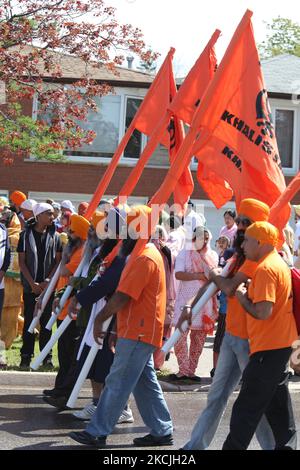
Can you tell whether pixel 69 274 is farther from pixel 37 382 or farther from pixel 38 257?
pixel 38 257

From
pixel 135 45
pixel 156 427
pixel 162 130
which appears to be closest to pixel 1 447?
pixel 156 427

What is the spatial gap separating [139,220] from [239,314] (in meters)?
1.23

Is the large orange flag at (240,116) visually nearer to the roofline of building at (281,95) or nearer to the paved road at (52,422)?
the paved road at (52,422)

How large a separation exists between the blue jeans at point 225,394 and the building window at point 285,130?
2036 cm

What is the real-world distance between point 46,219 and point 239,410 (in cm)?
533

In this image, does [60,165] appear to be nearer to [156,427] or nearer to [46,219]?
[46,219]

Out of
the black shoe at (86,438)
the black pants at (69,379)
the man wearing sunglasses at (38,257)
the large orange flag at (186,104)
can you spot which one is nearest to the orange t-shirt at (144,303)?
the black shoe at (86,438)

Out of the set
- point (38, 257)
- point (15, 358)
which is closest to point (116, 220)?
point (38, 257)

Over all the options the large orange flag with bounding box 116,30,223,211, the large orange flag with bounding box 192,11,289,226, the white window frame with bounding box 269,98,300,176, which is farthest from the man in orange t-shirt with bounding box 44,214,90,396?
the white window frame with bounding box 269,98,300,176

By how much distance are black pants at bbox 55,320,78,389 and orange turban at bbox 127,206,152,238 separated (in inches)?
86.8

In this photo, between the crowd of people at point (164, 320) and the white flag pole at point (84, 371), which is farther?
the white flag pole at point (84, 371)

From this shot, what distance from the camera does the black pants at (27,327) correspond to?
36.4ft

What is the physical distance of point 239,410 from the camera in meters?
6.46

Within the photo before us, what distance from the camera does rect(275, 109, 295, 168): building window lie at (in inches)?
1059
